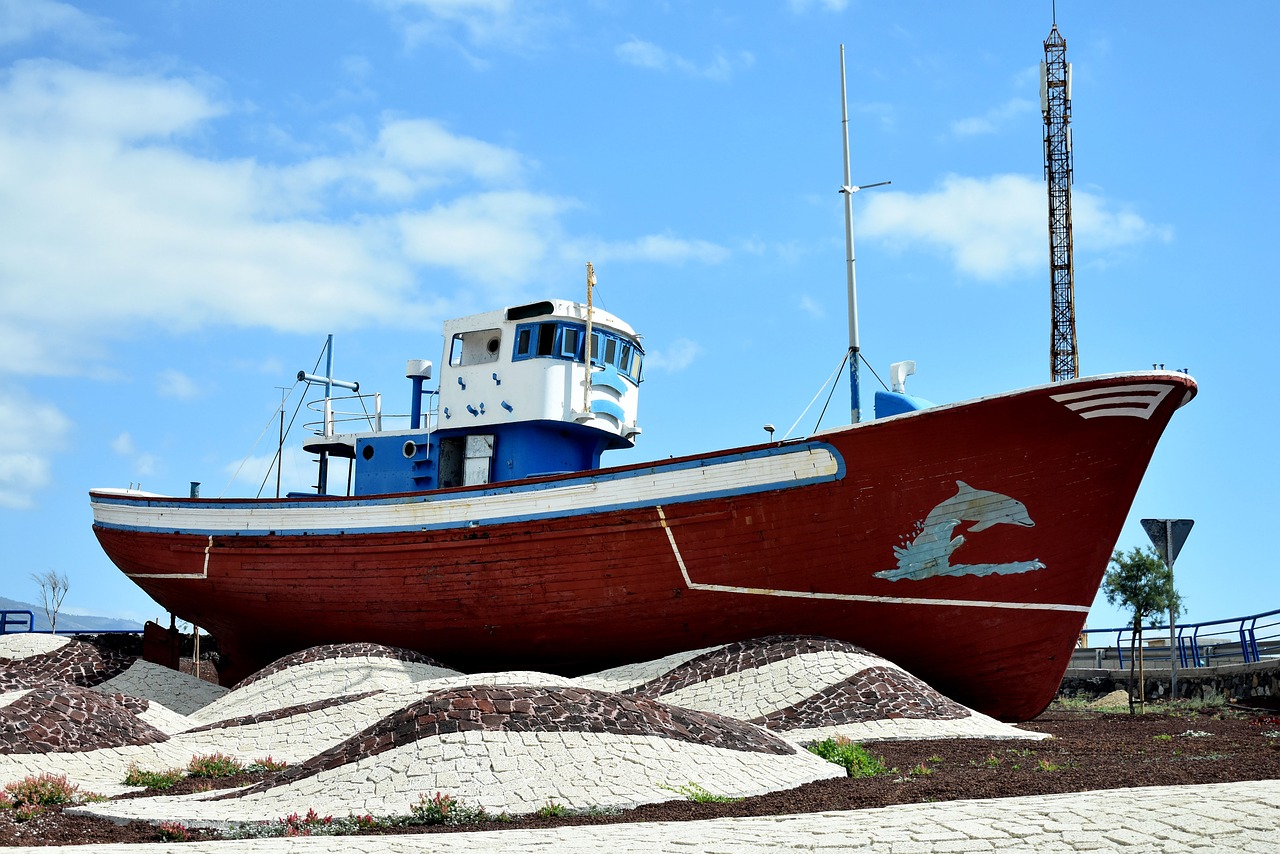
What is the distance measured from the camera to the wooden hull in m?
15.5

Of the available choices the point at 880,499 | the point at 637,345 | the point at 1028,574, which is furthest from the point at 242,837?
the point at 637,345

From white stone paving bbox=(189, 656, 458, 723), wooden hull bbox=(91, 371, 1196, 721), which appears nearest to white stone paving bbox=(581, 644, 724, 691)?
wooden hull bbox=(91, 371, 1196, 721)

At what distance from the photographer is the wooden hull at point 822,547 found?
15.5m

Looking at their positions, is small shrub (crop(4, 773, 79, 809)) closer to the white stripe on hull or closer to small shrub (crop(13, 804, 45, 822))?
small shrub (crop(13, 804, 45, 822))

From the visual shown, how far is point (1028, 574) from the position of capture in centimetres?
1597

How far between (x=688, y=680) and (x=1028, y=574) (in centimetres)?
516

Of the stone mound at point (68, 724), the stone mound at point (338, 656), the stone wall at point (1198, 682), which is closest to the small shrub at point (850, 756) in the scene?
the stone mound at point (338, 656)

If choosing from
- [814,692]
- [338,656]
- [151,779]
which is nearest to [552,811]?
[151,779]

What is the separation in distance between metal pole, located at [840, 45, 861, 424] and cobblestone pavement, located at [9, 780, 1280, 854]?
986 cm

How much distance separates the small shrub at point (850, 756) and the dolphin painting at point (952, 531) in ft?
13.6

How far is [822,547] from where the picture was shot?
16.3 m

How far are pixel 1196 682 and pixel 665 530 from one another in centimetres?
1164

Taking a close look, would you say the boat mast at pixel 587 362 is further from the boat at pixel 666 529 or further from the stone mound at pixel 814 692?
the stone mound at pixel 814 692

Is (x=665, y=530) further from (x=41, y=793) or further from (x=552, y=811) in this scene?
(x=41, y=793)
